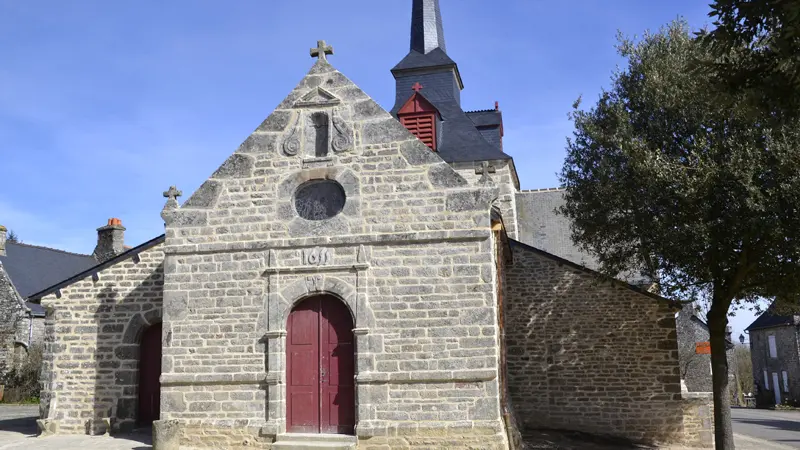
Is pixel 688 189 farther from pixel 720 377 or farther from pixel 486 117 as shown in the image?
pixel 486 117

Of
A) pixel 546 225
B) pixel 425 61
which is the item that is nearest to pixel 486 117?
pixel 425 61

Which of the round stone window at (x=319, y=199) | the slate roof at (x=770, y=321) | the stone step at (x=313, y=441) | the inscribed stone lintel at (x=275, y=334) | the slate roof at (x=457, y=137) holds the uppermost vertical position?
the slate roof at (x=457, y=137)

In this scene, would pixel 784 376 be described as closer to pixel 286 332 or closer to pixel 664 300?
pixel 664 300

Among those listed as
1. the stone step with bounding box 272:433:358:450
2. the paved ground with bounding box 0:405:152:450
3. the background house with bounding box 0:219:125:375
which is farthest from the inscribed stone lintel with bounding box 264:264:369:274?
the background house with bounding box 0:219:125:375

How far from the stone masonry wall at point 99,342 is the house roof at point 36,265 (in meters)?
14.4

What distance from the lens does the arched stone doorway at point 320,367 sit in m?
9.94

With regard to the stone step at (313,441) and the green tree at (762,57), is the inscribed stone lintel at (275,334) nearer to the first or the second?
the stone step at (313,441)

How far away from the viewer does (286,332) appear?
10.1 m

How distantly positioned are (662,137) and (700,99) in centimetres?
89

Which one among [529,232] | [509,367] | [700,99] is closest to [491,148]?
[529,232]

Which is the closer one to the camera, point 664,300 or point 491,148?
point 664,300

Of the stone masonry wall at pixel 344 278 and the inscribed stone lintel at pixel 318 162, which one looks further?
the inscribed stone lintel at pixel 318 162

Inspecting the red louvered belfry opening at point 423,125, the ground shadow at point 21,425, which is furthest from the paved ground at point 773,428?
the ground shadow at point 21,425

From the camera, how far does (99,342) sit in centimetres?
1242
